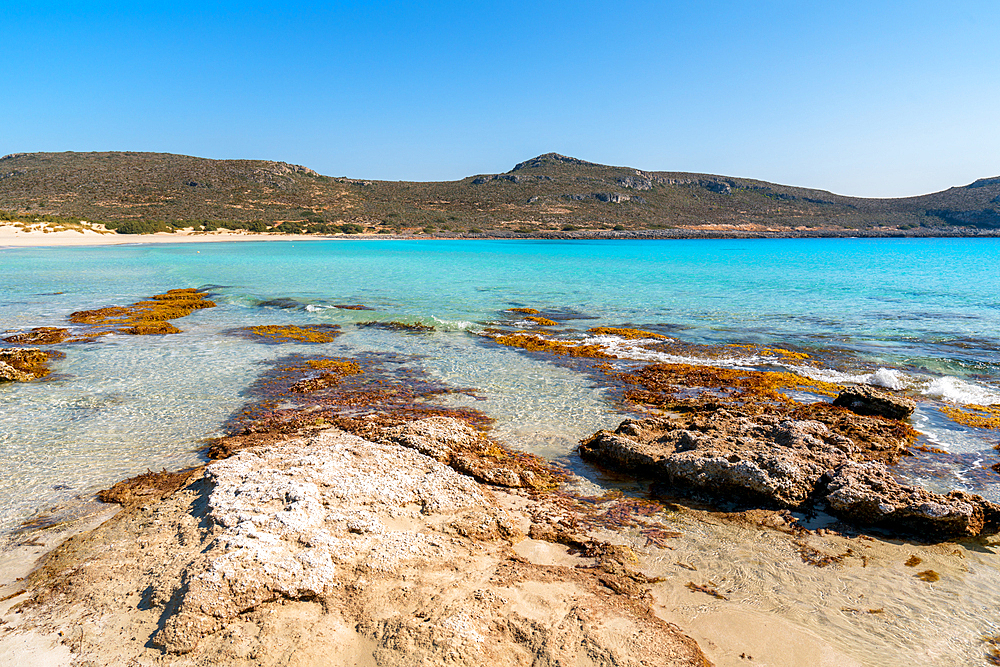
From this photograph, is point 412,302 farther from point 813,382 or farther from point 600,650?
point 600,650

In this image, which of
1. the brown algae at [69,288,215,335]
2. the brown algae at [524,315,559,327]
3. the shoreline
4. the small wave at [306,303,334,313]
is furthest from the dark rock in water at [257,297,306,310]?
the shoreline

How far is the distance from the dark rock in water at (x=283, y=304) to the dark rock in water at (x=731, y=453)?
14.3m

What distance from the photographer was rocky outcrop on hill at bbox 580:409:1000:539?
180 inches

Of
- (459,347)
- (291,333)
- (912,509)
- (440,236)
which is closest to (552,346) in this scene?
(459,347)

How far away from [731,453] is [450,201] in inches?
3957

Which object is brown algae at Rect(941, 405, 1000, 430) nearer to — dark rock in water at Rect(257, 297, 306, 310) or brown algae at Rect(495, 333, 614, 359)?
brown algae at Rect(495, 333, 614, 359)

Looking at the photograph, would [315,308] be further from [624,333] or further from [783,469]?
[783,469]

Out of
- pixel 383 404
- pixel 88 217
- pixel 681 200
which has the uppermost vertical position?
pixel 681 200

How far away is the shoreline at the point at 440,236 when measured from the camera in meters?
→ 53.1

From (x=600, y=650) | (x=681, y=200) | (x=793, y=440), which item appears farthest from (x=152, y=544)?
(x=681, y=200)

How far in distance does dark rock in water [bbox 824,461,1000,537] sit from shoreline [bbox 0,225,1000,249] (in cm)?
6452

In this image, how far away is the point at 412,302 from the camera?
63.9 feet

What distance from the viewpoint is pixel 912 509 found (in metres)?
4.55

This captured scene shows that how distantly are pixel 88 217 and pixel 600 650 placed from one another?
83684 mm
